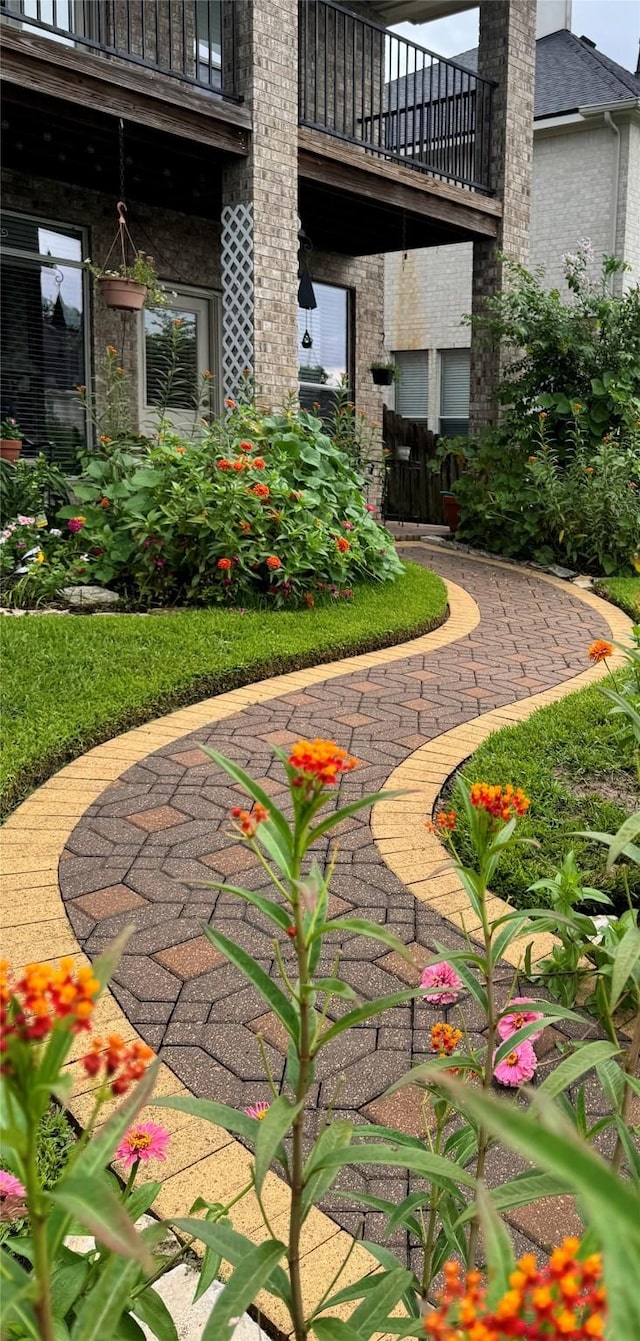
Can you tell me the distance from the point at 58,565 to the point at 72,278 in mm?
3793

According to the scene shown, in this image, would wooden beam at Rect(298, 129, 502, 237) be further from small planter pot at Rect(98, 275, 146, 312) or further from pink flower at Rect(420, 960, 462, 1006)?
pink flower at Rect(420, 960, 462, 1006)

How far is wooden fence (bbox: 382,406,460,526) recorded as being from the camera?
13.6 m

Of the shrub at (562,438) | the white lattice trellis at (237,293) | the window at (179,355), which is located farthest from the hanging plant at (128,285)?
the shrub at (562,438)

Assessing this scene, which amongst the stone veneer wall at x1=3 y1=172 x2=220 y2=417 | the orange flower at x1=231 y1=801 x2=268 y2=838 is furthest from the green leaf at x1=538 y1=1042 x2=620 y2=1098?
the stone veneer wall at x1=3 y1=172 x2=220 y2=417

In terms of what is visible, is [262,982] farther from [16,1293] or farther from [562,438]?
[562,438]

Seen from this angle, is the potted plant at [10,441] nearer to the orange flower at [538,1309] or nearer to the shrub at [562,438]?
the shrub at [562,438]

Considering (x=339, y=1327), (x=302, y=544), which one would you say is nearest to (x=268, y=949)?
(x=339, y=1327)

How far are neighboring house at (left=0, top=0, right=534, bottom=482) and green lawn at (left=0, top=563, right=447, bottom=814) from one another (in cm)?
351

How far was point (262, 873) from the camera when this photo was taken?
2.92 metres

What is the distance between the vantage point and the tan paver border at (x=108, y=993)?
5.22 ft

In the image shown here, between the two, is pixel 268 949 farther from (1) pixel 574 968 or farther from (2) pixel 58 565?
(2) pixel 58 565

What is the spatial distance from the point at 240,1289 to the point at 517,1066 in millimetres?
1111

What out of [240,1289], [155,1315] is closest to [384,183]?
[155,1315]

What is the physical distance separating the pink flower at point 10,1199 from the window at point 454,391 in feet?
53.1
